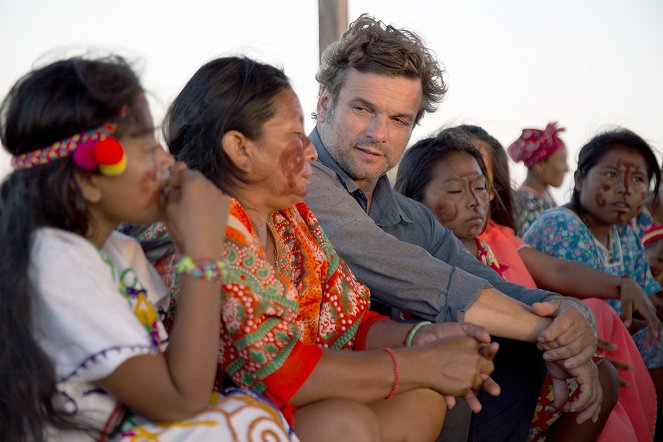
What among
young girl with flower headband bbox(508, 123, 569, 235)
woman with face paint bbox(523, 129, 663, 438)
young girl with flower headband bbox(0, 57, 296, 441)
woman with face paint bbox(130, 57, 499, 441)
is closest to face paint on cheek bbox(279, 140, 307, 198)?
woman with face paint bbox(130, 57, 499, 441)

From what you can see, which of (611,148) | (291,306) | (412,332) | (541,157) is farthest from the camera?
(541,157)

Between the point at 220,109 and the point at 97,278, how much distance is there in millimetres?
697

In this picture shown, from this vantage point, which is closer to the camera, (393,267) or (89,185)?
(89,185)

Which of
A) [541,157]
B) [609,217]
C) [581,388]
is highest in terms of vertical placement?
[581,388]

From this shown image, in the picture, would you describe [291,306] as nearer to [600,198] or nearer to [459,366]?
[459,366]

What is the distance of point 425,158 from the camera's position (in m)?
3.64

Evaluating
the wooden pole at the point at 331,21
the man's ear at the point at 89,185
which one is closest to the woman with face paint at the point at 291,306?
the man's ear at the point at 89,185

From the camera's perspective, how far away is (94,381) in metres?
1.67

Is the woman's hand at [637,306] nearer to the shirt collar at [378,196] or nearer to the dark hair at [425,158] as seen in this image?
the dark hair at [425,158]

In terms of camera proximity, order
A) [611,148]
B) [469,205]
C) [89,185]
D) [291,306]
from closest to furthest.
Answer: [89,185] → [291,306] → [469,205] → [611,148]

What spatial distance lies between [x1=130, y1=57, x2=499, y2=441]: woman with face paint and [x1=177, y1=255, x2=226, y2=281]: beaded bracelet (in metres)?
0.24

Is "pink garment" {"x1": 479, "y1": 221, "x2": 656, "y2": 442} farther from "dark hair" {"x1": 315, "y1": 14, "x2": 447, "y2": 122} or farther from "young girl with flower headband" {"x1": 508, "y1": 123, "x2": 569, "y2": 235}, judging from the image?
"young girl with flower headband" {"x1": 508, "y1": 123, "x2": 569, "y2": 235}

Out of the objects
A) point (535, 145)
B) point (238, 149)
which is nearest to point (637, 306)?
point (238, 149)

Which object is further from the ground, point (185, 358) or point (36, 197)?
point (36, 197)
